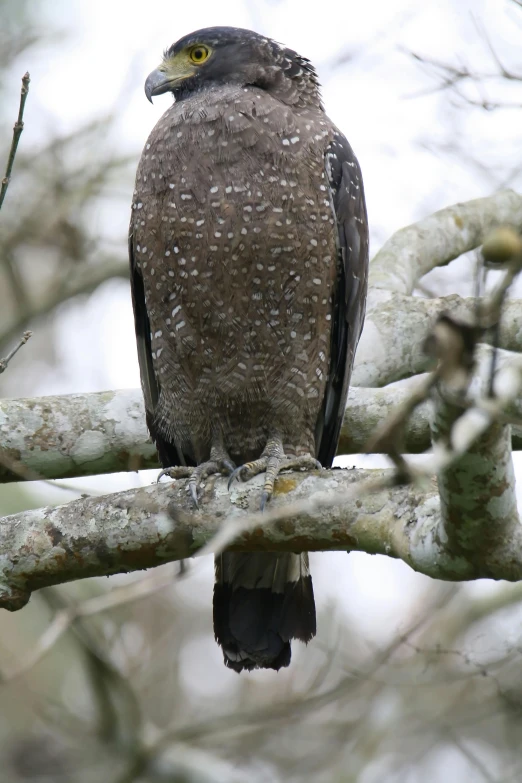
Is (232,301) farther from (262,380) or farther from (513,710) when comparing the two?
(513,710)

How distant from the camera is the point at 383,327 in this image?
604 cm

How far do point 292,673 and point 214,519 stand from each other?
429 centimetres

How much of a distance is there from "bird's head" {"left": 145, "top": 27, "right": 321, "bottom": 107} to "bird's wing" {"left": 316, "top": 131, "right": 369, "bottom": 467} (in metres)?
0.48

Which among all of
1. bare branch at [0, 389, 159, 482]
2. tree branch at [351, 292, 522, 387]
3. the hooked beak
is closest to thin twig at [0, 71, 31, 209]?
bare branch at [0, 389, 159, 482]

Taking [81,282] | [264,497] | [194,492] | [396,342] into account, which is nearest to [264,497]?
[264,497]

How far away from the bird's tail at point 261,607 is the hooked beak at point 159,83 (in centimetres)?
277

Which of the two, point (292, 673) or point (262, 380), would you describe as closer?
point (262, 380)

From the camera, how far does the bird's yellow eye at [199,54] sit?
5.62 metres

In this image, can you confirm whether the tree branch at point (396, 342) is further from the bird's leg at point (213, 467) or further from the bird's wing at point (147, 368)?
the bird's wing at point (147, 368)

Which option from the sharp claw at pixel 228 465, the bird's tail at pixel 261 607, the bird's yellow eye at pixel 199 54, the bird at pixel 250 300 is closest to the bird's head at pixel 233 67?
the bird's yellow eye at pixel 199 54

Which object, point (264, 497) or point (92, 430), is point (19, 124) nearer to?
point (264, 497)

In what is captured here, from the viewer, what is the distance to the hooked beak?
5.61 metres

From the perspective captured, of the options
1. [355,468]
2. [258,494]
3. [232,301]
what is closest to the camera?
[355,468]

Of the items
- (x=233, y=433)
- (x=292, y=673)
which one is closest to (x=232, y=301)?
(x=233, y=433)
